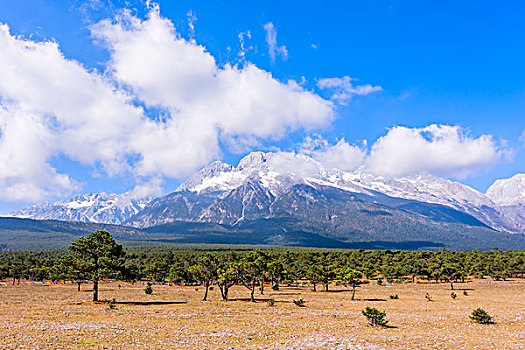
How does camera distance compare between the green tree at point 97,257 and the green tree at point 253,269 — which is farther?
the green tree at point 253,269

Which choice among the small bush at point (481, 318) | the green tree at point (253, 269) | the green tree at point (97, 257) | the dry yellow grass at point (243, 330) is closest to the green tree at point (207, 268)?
the green tree at point (253, 269)

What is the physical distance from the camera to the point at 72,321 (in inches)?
1366

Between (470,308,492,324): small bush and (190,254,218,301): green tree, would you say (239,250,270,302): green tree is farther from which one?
(470,308,492,324): small bush

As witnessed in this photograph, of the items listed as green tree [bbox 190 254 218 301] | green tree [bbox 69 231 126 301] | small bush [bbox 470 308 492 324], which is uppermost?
green tree [bbox 69 231 126 301]

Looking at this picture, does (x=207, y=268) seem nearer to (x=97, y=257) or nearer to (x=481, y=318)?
(x=97, y=257)

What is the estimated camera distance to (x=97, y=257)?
52.5 meters

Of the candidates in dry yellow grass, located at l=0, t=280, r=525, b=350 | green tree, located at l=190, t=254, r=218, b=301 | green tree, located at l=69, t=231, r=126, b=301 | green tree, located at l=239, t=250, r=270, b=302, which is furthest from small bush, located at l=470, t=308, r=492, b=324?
green tree, located at l=69, t=231, r=126, b=301

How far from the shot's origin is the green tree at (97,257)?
5056 centimetres

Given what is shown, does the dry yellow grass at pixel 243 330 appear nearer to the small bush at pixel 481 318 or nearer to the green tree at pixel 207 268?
the small bush at pixel 481 318

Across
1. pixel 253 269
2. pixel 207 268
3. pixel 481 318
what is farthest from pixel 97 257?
pixel 481 318

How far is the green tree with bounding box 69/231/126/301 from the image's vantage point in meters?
50.6

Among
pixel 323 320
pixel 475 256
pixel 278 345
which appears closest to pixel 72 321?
pixel 278 345

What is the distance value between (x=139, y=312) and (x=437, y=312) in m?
41.7

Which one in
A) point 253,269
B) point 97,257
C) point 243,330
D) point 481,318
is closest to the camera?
point 243,330
